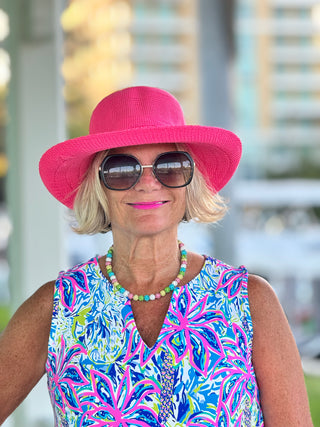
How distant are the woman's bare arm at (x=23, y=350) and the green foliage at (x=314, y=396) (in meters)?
3.37

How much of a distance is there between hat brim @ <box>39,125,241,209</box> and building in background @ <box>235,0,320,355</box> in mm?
8928

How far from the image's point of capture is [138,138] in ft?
5.38

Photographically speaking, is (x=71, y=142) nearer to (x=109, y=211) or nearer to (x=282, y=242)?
(x=109, y=211)

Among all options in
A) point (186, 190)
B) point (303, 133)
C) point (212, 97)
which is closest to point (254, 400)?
point (186, 190)

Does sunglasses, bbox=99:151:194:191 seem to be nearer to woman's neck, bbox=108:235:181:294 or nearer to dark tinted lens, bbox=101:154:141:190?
dark tinted lens, bbox=101:154:141:190

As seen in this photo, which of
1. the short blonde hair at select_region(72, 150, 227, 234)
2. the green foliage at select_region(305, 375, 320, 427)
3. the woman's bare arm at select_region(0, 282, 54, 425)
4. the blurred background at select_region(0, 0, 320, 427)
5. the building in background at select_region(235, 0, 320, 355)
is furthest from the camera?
the building in background at select_region(235, 0, 320, 355)

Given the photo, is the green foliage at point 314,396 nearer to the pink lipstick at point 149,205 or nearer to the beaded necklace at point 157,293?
the beaded necklace at point 157,293

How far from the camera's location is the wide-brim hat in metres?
1.65

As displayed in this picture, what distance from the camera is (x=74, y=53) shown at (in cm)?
1684

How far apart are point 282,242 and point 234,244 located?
4.13m

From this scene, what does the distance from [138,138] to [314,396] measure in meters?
4.41

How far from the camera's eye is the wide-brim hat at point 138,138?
1652mm

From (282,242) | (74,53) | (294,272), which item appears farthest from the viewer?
(74,53)

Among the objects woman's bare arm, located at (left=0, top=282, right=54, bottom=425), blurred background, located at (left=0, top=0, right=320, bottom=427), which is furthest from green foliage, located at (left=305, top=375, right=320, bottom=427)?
woman's bare arm, located at (left=0, top=282, right=54, bottom=425)
